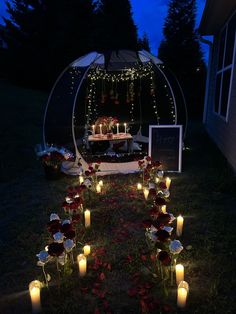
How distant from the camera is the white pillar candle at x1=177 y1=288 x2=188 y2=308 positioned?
2516 mm

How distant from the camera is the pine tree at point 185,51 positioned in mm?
16375

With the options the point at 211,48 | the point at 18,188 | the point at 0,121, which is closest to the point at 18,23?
the point at 0,121

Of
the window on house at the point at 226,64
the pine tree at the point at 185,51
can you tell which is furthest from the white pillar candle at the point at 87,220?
the pine tree at the point at 185,51

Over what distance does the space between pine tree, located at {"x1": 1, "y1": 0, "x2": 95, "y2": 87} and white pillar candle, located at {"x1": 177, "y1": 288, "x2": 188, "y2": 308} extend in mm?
18758

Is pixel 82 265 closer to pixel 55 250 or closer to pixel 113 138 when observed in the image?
pixel 55 250

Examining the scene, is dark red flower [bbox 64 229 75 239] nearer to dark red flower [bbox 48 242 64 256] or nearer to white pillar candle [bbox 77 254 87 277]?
dark red flower [bbox 48 242 64 256]

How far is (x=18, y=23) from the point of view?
70.9 feet

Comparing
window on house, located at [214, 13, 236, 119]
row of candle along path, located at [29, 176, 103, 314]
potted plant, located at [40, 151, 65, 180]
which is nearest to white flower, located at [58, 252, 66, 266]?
row of candle along path, located at [29, 176, 103, 314]

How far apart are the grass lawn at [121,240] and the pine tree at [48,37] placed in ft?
47.5

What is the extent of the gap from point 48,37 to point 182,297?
2094cm

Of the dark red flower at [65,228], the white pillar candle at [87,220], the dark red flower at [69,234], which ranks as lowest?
the white pillar candle at [87,220]

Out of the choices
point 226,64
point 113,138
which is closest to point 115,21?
point 226,64

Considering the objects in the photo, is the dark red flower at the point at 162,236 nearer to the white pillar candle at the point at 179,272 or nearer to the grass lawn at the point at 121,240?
the white pillar candle at the point at 179,272

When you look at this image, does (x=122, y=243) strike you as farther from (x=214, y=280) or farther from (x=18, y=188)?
(x=18, y=188)
